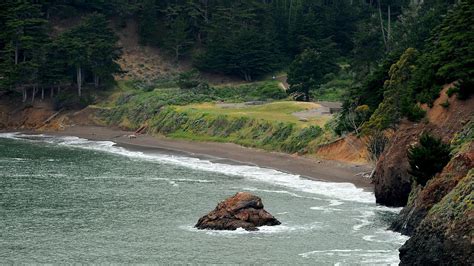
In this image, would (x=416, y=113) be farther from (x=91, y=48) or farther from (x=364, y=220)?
(x=91, y=48)

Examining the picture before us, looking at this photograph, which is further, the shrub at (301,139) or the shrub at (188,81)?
the shrub at (188,81)

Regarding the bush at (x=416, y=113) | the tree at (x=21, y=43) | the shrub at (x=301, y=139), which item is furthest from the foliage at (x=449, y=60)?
the tree at (x=21, y=43)

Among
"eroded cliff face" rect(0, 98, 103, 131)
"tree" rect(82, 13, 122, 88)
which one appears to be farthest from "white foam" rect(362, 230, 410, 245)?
"tree" rect(82, 13, 122, 88)

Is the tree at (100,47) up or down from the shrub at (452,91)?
up

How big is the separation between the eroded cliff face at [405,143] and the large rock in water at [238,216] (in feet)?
35.1

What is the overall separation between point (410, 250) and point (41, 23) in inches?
3880

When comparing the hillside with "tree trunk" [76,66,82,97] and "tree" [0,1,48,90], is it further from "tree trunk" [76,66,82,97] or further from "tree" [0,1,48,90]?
"tree trunk" [76,66,82,97]

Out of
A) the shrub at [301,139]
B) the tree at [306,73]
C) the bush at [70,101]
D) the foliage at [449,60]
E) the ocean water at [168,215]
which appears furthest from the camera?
the bush at [70,101]

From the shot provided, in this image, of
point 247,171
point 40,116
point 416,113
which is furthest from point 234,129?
point 416,113

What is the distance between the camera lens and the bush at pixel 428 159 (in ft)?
186

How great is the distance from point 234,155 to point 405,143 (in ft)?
107

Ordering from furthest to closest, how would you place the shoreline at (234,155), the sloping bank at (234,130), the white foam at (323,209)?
the sloping bank at (234,130), the shoreline at (234,155), the white foam at (323,209)

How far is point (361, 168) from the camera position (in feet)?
276

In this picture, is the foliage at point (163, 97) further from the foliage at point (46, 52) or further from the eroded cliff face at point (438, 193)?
the eroded cliff face at point (438, 193)
